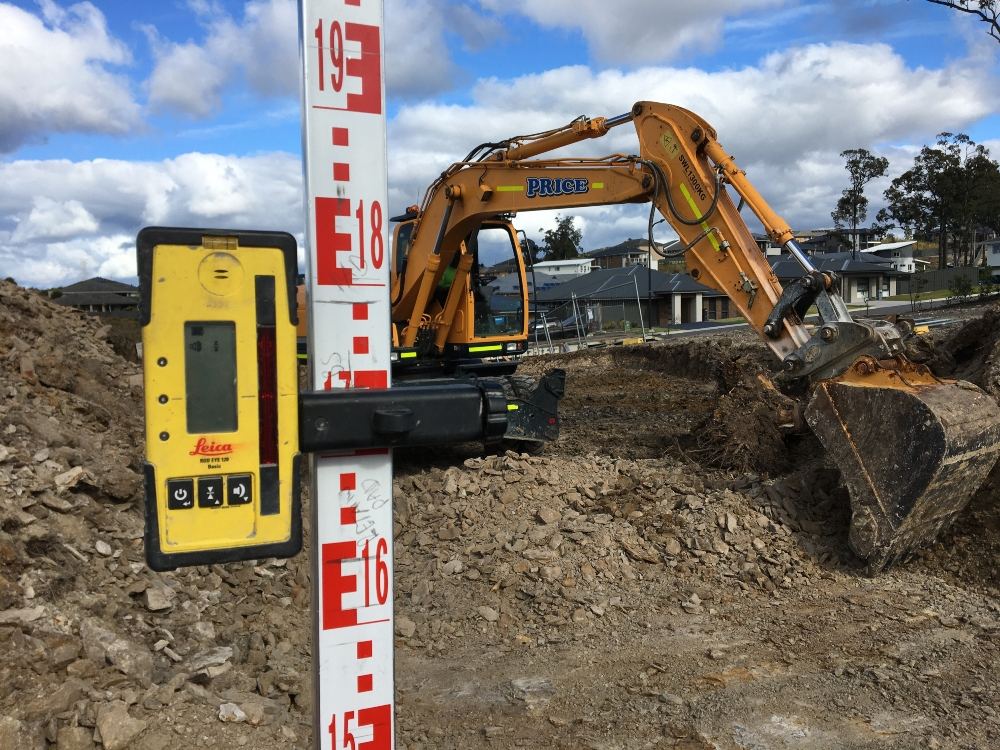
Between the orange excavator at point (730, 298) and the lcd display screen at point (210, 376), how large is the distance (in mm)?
4079

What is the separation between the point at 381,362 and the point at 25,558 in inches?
143

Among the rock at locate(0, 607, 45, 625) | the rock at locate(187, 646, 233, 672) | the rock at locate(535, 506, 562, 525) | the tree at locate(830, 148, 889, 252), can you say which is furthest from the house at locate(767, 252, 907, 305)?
the rock at locate(0, 607, 45, 625)

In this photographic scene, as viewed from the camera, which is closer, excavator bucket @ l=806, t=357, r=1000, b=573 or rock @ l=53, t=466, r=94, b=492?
excavator bucket @ l=806, t=357, r=1000, b=573

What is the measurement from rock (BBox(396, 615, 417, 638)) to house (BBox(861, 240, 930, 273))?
66.3 meters

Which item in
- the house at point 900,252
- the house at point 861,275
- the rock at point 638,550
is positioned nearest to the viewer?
the rock at point 638,550

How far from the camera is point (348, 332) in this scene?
1.41 meters

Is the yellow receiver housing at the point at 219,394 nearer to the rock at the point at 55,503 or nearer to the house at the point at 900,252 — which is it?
the rock at the point at 55,503

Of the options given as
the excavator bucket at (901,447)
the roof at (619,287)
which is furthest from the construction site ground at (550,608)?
the roof at (619,287)

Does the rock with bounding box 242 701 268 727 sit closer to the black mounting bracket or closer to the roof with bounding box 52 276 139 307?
the black mounting bracket

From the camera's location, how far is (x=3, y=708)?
303 cm

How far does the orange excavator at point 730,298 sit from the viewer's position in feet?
17.5

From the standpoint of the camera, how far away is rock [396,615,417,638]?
509 centimetres

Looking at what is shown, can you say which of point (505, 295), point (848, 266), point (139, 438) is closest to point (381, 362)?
point (139, 438)

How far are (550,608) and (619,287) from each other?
37.1 metres
